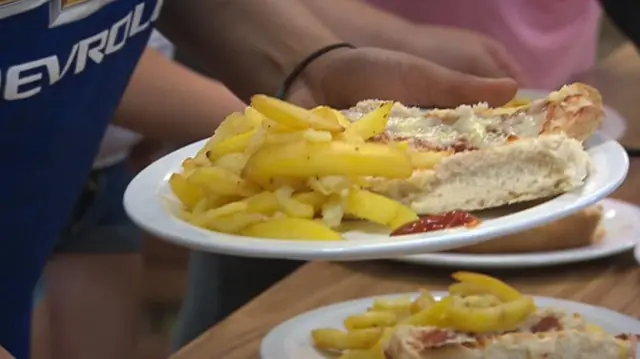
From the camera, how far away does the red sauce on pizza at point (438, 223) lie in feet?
2.13

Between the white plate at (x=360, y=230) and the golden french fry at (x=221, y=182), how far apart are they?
Result: 3cm

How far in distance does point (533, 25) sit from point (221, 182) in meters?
1.11

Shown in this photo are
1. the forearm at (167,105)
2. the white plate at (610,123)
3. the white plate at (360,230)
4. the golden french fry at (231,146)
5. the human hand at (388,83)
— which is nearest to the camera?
the white plate at (360,230)

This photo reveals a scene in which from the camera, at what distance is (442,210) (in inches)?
27.5

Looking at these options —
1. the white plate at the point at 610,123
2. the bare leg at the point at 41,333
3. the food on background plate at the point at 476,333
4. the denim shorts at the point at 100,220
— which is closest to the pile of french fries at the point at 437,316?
the food on background plate at the point at 476,333

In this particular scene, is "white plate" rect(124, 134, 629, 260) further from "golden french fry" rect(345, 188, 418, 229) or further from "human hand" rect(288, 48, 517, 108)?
"human hand" rect(288, 48, 517, 108)

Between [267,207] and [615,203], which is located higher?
[267,207]

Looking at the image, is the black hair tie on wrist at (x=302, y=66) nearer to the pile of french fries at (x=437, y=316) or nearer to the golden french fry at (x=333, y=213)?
the pile of french fries at (x=437, y=316)

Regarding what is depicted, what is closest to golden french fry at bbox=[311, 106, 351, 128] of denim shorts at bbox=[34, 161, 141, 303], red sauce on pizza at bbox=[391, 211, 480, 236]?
red sauce on pizza at bbox=[391, 211, 480, 236]

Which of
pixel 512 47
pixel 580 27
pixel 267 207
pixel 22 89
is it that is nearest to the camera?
pixel 267 207

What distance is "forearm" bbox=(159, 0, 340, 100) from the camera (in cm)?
118

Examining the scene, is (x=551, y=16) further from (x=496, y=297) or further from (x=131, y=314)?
(x=496, y=297)

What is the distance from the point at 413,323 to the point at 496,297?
0.24 ft

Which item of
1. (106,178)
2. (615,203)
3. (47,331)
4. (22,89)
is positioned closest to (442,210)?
(22,89)
